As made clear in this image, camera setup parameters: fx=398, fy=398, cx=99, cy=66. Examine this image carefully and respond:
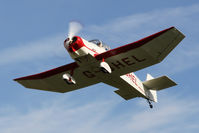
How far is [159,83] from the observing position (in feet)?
79.2

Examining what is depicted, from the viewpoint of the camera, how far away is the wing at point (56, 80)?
2072 cm

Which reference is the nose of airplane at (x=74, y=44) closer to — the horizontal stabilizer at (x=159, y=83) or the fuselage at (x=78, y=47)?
the fuselage at (x=78, y=47)

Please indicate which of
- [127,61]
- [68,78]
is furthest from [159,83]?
[68,78]

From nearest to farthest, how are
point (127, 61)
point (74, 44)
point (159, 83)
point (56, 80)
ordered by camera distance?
point (74, 44) < point (127, 61) < point (56, 80) < point (159, 83)

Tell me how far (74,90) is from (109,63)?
451 cm

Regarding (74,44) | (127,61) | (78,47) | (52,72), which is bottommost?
(127,61)

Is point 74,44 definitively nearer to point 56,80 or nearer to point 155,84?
point 56,80

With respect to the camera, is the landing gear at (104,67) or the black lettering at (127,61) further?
the black lettering at (127,61)

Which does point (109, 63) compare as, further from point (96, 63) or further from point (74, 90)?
point (74, 90)

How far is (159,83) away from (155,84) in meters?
0.27

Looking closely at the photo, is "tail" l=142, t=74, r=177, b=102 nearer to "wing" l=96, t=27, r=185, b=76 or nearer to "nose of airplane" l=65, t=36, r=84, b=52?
"wing" l=96, t=27, r=185, b=76

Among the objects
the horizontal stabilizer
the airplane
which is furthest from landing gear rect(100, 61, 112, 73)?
the horizontal stabilizer

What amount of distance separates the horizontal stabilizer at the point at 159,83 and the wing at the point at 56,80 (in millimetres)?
4295

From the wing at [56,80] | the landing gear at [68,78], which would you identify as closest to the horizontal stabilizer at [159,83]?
the wing at [56,80]
